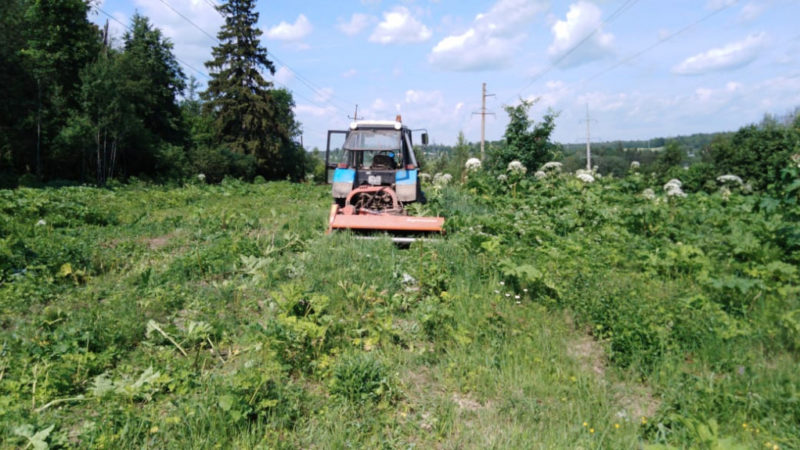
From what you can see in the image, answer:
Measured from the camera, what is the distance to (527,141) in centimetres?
1953

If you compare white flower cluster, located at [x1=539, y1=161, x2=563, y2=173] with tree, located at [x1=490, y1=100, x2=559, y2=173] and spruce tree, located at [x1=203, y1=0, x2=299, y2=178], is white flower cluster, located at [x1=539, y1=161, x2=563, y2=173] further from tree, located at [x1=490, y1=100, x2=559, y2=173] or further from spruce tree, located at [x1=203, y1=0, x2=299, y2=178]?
spruce tree, located at [x1=203, y1=0, x2=299, y2=178]

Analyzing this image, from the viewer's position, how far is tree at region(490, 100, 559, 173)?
1936 cm

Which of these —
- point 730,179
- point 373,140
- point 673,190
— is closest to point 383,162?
point 373,140

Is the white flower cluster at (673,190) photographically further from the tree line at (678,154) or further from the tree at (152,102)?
the tree at (152,102)

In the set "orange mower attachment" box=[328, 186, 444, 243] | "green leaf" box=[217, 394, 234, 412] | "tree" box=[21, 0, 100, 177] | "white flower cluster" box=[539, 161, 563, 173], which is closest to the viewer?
"green leaf" box=[217, 394, 234, 412]

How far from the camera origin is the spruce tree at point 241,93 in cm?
3975

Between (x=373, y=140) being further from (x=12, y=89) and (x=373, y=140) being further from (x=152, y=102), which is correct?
(x=152, y=102)

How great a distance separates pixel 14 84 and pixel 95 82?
362cm

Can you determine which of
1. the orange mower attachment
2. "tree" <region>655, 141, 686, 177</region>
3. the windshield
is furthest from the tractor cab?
"tree" <region>655, 141, 686, 177</region>

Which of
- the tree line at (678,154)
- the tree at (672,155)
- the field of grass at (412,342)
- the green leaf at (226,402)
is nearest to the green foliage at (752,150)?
the tree line at (678,154)

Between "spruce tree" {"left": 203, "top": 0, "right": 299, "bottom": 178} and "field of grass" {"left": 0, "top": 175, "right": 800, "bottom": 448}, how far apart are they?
111 ft

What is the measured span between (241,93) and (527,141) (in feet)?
90.3

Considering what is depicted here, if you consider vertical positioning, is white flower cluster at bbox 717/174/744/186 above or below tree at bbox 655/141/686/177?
below

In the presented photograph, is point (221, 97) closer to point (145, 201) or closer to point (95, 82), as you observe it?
point (95, 82)
